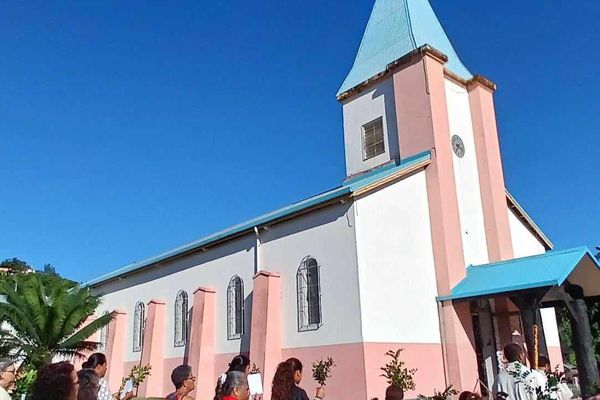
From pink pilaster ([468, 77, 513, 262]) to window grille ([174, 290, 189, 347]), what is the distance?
420 inches

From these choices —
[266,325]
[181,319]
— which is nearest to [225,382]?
[266,325]

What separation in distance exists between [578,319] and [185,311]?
505 inches

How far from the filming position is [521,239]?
19.5m

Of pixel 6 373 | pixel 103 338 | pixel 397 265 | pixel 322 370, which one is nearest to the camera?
pixel 6 373

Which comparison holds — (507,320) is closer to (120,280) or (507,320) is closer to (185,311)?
(185,311)

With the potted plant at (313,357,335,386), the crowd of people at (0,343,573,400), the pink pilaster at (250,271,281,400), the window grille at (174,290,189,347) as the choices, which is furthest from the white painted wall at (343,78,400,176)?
the crowd of people at (0,343,573,400)

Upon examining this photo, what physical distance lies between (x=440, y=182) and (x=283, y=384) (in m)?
11.2

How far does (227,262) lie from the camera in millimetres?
18359

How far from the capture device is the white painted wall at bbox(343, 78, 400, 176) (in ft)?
57.4

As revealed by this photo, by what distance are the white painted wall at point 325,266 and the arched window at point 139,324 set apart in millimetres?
8612

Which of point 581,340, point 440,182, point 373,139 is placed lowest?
point 581,340

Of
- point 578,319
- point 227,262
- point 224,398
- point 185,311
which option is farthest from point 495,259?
point 224,398

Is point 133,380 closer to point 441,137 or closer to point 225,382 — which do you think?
point 225,382

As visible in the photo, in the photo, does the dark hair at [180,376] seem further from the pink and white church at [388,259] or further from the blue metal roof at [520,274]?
the blue metal roof at [520,274]
